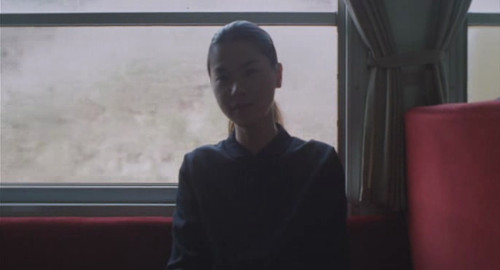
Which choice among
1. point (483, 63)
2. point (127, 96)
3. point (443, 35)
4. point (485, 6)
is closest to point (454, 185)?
point (443, 35)

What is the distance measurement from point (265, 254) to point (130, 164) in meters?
1.00

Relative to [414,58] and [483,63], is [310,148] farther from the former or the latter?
[483,63]

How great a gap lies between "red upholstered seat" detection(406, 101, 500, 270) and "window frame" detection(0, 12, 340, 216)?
2.32 ft

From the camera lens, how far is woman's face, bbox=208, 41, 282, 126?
78cm

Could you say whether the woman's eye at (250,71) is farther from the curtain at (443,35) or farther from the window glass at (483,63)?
the window glass at (483,63)

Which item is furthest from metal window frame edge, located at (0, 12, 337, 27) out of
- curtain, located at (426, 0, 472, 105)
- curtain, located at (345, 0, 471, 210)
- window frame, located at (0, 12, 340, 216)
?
curtain, located at (426, 0, 472, 105)

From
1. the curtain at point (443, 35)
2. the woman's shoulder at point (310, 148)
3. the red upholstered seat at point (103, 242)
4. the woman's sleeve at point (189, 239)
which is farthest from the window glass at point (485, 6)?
the woman's sleeve at point (189, 239)

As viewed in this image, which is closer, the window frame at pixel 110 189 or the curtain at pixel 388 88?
the curtain at pixel 388 88

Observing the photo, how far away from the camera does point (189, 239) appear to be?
860 mm

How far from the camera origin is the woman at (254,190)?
80 cm

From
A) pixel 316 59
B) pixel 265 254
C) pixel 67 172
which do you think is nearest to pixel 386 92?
pixel 316 59

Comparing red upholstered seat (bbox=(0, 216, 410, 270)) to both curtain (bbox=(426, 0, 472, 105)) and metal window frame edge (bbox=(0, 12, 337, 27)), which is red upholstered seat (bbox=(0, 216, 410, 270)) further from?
metal window frame edge (bbox=(0, 12, 337, 27))

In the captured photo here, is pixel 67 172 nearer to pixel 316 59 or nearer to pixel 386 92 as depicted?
pixel 316 59

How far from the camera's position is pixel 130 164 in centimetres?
162
